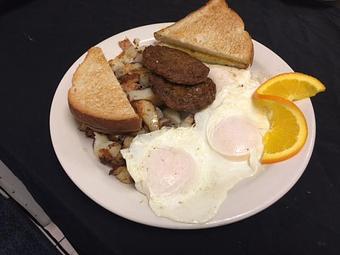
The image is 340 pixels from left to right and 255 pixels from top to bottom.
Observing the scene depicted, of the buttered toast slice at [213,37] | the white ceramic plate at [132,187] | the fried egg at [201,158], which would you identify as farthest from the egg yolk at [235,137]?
the buttered toast slice at [213,37]

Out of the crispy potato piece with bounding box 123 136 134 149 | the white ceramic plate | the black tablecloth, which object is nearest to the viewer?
the white ceramic plate

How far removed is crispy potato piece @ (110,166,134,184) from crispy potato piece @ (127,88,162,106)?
30cm

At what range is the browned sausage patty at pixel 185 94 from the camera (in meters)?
1.38

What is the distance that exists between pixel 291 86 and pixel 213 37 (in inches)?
17.2

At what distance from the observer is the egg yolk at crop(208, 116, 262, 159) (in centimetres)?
129

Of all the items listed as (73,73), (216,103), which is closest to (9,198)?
(73,73)

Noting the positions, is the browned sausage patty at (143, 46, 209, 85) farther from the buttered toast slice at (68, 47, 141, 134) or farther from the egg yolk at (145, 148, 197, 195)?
the egg yolk at (145, 148, 197, 195)

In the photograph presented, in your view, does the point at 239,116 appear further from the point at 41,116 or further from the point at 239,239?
the point at 41,116

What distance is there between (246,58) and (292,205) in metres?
0.60

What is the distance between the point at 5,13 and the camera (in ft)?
6.85

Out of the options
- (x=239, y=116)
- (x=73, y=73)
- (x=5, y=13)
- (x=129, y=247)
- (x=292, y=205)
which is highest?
(x=5, y=13)

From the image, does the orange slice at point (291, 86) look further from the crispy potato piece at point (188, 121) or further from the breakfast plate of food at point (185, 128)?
the crispy potato piece at point (188, 121)

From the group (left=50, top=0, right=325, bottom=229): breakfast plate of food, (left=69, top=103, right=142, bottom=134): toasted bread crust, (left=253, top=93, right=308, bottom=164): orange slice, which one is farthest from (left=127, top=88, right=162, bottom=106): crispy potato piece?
(left=253, top=93, right=308, bottom=164): orange slice

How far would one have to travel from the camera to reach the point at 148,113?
1408mm
